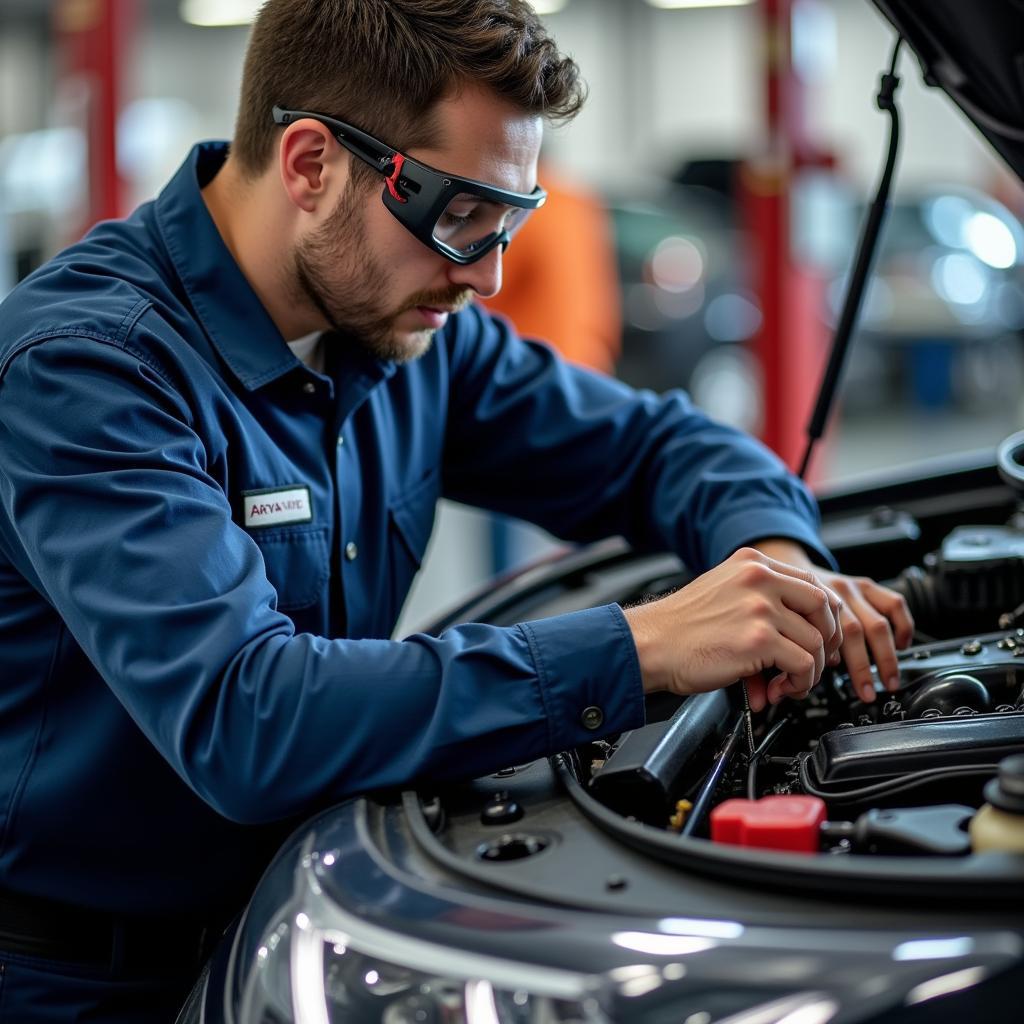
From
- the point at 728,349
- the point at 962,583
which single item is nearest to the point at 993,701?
the point at 962,583

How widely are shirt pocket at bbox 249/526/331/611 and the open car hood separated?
31.4 inches

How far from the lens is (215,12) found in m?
12.7

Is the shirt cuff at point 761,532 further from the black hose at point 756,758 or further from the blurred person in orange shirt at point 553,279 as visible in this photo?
the blurred person in orange shirt at point 553,279

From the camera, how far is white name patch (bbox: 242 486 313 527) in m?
1.36

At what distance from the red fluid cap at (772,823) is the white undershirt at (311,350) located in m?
0.73

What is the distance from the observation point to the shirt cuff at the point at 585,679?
1121 mm

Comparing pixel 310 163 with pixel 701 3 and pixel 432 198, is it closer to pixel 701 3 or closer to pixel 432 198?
pixel 432 198

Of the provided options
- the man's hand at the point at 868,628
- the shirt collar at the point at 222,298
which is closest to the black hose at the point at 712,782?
the man's hand at the point at 868,628

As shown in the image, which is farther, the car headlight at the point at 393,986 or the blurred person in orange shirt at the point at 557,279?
the blurred person in orange shirt at the point at 557,279

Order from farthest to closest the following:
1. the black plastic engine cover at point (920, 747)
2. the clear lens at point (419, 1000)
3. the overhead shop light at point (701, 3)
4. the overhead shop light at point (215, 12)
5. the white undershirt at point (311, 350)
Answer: the overhead shop light at point (215, 12) < the overhead shop light at point (701, 3) < the white undershirt at point (311, 350) < the black plastic engine cover at point (920, 747) < the clear lens at point (419, 1000)

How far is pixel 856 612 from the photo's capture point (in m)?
1.38

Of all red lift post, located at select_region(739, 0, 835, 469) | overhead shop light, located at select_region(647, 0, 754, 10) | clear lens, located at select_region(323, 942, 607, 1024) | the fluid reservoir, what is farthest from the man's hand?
overhead shop light, located at select_region(647, 0, 754, 10)

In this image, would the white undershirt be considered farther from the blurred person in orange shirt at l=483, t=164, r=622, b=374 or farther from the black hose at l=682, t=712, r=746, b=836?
the blurred person in orange shirt at l=483, t=164, r=622, b=374

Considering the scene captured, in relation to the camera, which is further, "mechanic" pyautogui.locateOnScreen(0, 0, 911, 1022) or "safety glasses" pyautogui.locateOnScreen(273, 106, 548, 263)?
"safety glasses" pyautogui.locateOnScreen(273, 106, 548, 263)
